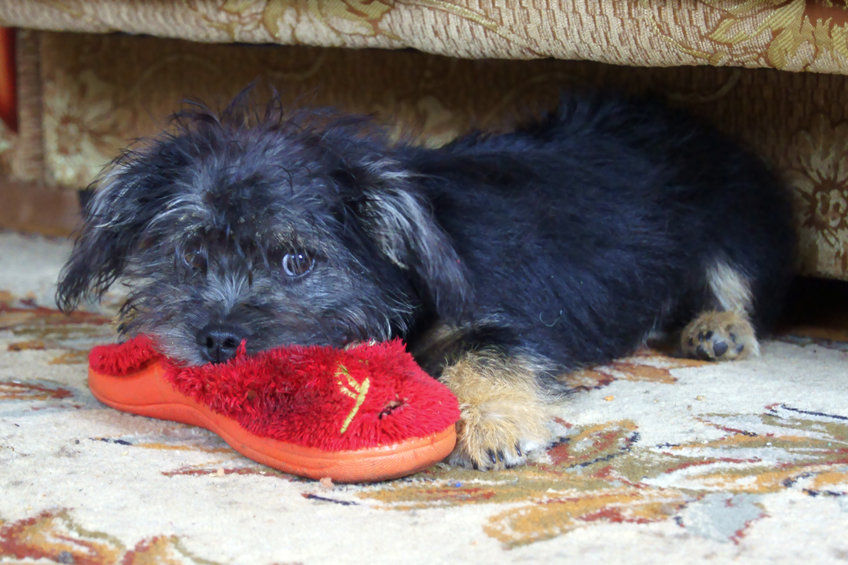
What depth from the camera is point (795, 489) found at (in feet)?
5.70

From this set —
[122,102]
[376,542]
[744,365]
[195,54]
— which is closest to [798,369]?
[744,365]

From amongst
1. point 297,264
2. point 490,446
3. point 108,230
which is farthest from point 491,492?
point 108,230

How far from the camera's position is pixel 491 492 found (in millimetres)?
1774

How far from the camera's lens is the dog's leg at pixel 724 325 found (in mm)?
2854

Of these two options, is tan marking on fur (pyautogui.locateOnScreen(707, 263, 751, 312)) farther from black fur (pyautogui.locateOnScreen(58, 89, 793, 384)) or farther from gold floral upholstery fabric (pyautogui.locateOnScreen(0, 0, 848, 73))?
gold floral upholstery fabric (pyautogui.locateOnScreen(0, 0, 848, 73))

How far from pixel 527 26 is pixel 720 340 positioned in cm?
108

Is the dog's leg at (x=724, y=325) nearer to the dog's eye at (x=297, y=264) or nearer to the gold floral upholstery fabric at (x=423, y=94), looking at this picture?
the gold floral upholstery fabric at (x=423, y=94)

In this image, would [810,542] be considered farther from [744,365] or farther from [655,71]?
[655,71]

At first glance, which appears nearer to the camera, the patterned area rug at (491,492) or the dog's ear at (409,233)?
the patterned area rug at (491,492)

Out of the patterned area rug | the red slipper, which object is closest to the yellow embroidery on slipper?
the red slipper

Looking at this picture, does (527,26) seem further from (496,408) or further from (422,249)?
(496,408)

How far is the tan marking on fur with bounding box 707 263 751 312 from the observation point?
9.93 ft

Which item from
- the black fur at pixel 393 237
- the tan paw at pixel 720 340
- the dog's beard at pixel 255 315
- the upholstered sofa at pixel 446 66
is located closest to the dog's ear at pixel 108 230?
the black fur at pixel 393 237

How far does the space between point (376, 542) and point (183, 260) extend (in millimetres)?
954
